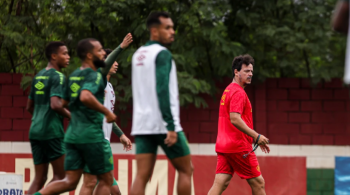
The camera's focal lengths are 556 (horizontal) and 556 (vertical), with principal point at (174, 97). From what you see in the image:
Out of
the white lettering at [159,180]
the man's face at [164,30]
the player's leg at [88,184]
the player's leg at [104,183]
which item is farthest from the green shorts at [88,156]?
the white lettering at [159,180]

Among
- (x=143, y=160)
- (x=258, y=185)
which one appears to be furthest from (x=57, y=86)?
(x=258, y=185)

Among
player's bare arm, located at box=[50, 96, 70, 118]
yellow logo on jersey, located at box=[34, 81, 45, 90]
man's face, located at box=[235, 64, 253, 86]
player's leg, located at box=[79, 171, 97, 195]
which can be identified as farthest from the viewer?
man's face, located at box=[235, 64, 253, 86]

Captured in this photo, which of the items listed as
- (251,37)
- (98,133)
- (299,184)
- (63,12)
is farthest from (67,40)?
(98,133)

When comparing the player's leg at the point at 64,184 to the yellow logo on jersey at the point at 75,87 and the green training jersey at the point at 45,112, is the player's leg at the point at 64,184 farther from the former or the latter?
the yellow logo on jersey at the point at 75,87

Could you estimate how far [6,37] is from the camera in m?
11.5

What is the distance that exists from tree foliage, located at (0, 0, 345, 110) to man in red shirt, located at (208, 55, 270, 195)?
450 cm

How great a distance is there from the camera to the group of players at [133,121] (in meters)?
4.86

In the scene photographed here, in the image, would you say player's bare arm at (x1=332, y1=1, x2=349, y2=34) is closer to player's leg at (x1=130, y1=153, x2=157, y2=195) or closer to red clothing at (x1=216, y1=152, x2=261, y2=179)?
player's leg at (x1=130, y1=153, x2=157, y2=195)

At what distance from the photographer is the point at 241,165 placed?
6668 mm

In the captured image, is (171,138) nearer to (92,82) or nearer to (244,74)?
(92,82)

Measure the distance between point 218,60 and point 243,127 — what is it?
560cm

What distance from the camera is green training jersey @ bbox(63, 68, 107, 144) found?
17.4ft

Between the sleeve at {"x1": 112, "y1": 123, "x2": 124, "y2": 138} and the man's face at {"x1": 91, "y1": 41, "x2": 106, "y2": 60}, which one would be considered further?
the sleeve at {"x1": 112, "y1": 123, "x2": 124, "y2": 138}

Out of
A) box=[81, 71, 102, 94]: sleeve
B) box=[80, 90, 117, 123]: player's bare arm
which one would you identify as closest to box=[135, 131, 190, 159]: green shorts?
box=[80, 90, 117, 123]: player's bare arm
